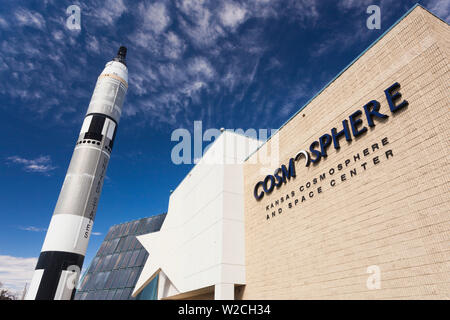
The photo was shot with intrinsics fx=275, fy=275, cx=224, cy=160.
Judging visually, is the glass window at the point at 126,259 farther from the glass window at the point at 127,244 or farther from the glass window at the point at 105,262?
the glass window at the point at 105,262

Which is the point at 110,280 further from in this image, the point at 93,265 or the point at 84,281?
the point at 93,265

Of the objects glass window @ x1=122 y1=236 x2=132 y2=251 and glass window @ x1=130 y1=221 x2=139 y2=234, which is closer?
glass window @ x1=122 y1=236 x2=132 y2=251

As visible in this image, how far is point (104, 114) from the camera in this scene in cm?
1762

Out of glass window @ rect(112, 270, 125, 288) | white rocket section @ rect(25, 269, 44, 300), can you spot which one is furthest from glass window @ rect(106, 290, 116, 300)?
white rocket section @ rect(25, 269, 44, 300)

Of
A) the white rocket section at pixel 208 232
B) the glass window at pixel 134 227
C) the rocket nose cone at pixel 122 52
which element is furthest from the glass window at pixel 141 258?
the rocket nose cone at pixel 122 52

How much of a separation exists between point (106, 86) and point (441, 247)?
62.9ft

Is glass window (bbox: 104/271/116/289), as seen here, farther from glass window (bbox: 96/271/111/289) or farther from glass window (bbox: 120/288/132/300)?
glass window (bbox: 120/288/132/300)

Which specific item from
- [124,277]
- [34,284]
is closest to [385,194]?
[34,284]

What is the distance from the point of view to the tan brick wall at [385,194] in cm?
770

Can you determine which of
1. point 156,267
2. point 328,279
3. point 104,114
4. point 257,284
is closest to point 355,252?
point 328,279

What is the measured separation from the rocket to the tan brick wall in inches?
398

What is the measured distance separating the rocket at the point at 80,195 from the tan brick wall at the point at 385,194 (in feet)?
33.1

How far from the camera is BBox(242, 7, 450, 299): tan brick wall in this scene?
25.3 ft
